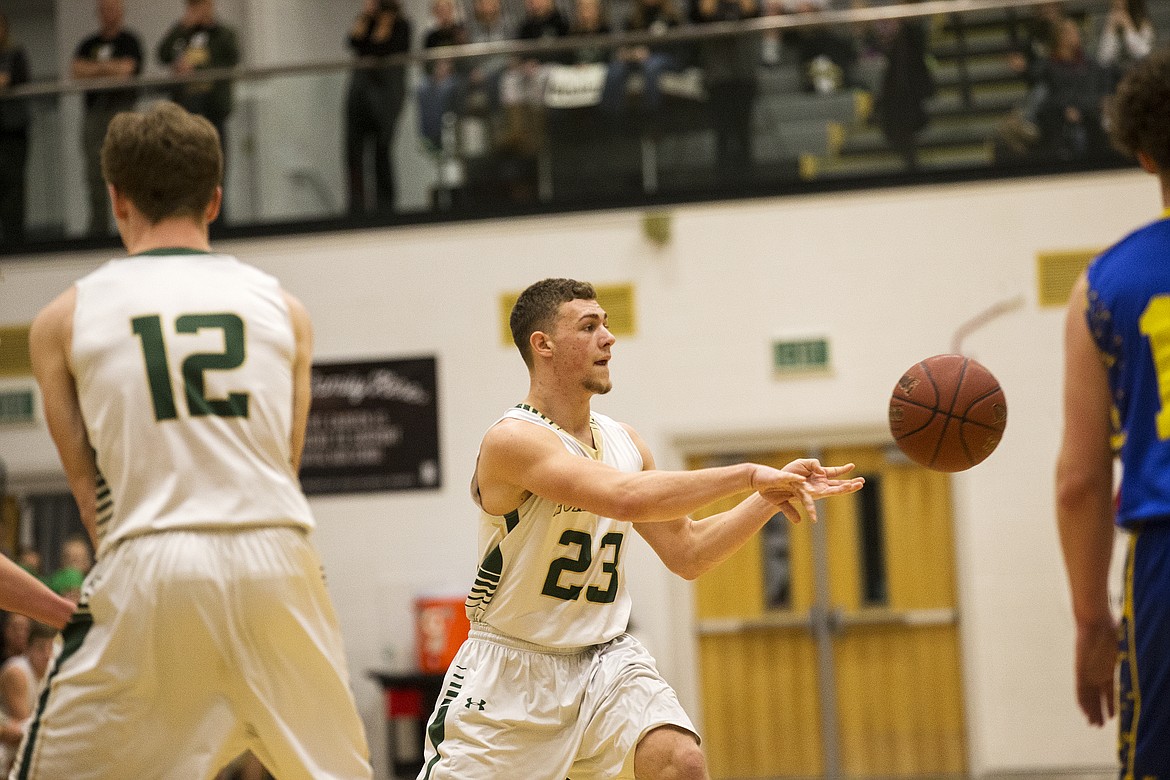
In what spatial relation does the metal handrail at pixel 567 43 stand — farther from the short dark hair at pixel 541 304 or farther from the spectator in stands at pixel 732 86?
the short dark hair at pixel 541 304

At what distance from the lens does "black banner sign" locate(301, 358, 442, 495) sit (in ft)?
35.4

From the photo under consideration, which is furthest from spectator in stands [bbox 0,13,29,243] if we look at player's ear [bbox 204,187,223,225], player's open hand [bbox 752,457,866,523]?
player's open hand [bbox 752,457,866,523]

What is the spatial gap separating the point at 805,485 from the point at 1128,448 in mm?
843

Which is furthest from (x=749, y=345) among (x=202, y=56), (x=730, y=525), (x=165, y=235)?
(x=165, y=235)

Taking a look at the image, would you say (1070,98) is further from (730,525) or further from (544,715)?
(544,715)

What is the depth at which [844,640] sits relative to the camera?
1037 cm

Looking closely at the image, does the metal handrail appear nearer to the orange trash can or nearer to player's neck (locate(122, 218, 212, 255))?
the orange trash can

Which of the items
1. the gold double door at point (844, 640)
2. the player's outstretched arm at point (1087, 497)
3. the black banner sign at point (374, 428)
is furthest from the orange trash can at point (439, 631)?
the player's outstretched arm at point (1087, 497)

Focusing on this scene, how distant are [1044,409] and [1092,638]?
7939 mm

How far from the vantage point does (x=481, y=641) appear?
3.74 metres

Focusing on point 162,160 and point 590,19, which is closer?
point 162,160

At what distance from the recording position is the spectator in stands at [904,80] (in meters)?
10.2

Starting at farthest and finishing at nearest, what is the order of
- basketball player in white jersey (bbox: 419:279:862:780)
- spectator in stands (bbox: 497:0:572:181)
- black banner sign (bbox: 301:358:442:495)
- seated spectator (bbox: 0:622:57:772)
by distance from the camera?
black banner sign (bbox: 301:358:442:495)
spectator in stands (bbox: 497:0:572:181)
seated spectator (bbox: 0:622:57:772)
basketball player in white jersey (bbox: 419:279:862:780)

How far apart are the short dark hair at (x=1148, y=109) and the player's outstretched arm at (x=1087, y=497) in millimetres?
283
